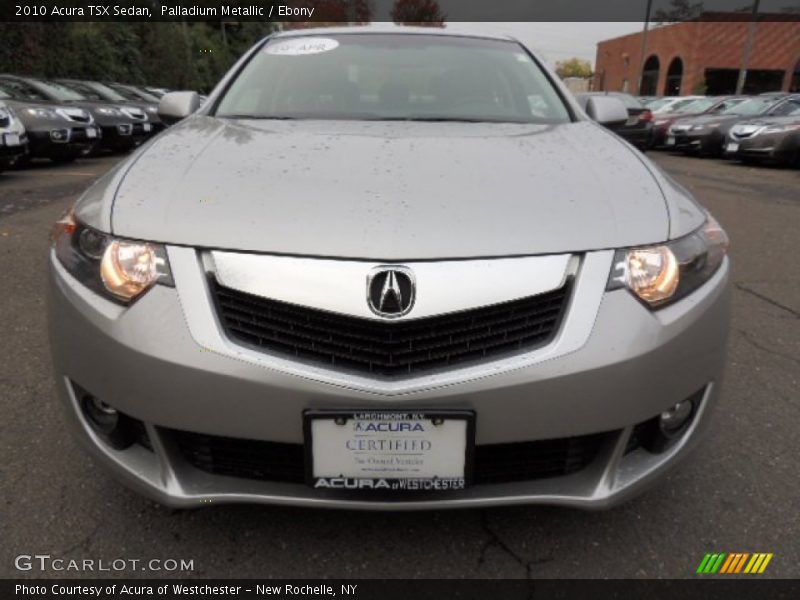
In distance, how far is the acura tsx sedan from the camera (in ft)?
4.85

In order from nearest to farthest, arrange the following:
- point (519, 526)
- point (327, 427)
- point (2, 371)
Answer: point (327, 427)
point (519, 526)
point (2, 371)

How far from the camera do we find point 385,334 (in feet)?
4.87

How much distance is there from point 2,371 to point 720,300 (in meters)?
2.78

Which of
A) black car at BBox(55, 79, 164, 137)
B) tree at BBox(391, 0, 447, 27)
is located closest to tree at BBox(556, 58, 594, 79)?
tree at BBox(391, 0, 447, 27)

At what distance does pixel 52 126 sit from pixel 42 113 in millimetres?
207

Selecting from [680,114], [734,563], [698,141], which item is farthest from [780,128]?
[734,563]

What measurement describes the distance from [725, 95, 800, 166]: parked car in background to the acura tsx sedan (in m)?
11.6

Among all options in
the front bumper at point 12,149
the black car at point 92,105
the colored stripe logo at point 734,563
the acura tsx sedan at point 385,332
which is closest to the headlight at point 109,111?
the black car at point 92,105

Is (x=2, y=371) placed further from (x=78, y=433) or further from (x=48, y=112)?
(x=48, y=112)

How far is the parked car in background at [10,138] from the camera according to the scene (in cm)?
776

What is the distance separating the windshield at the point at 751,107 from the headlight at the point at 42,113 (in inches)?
503
